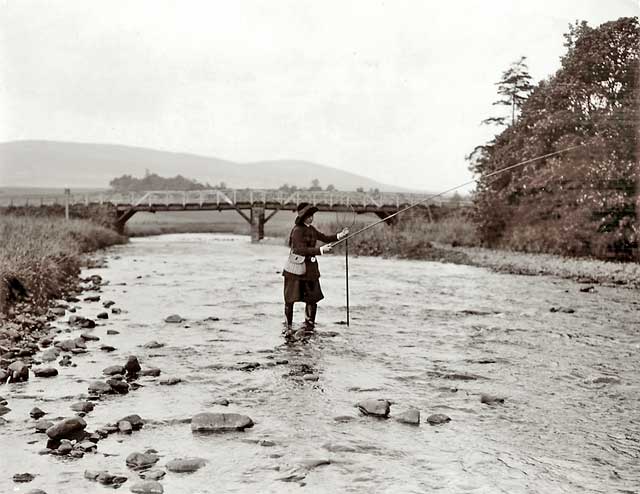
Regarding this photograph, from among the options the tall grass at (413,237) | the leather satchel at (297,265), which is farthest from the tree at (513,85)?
the leather satchel at (297,265)

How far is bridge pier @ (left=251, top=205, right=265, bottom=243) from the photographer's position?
4867cm

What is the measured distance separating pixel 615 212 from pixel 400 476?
1959 centimetres

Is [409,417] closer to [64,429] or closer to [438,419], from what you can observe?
[438,419]

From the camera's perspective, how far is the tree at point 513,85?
3662 cm

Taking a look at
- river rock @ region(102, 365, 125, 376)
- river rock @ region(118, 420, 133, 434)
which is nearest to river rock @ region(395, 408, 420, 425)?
river rock @ region(118, 420, 133, 434)

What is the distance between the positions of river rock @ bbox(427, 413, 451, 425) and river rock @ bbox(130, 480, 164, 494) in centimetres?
256

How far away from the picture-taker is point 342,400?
668 centimetres

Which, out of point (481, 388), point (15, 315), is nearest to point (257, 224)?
point (15, 315)

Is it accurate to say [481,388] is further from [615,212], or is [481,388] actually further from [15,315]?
[615,212]

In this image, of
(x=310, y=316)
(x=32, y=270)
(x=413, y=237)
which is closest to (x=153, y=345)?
(x=310, y=316)

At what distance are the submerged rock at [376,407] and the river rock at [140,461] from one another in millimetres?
2043

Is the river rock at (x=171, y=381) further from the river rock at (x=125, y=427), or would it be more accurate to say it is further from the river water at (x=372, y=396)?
the river rock at (x=125, y=427)

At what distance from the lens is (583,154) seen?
23.3 m

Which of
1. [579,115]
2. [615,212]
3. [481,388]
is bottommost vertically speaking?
[481,388]
